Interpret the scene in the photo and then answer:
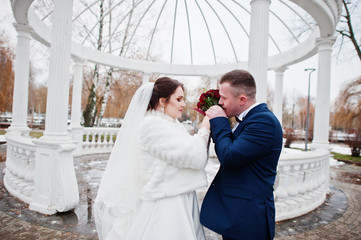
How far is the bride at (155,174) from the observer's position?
6.66 ft

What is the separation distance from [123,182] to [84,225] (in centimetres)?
283

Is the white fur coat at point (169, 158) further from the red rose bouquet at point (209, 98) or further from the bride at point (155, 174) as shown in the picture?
the red rose bouquet at point (209, 98)

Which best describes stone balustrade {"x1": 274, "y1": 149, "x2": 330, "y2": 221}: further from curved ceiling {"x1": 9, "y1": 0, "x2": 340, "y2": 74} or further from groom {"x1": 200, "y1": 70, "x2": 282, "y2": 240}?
curved ceiling {"x1": 9, "y1": 0, "x2": 340, "y2": 74}

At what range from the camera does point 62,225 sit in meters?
4.25

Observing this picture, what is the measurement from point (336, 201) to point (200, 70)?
9.03 meters

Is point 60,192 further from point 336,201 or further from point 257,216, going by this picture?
point 336,201

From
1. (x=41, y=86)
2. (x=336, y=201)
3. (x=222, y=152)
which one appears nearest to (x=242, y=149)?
(x=222, y=152)

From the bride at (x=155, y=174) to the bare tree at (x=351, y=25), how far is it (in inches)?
637

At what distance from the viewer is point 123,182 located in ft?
7.30

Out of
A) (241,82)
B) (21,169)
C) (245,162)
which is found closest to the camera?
(245,162)

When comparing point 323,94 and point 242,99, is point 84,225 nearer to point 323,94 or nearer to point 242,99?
point 242,99

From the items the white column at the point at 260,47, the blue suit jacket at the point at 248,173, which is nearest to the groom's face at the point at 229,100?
the blue suit jacket at the point at 248,173

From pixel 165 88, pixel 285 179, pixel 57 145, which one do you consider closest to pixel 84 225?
pixel 57 145

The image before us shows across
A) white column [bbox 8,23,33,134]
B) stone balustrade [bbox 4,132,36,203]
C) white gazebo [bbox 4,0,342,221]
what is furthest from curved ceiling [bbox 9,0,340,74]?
stone balustrade [bbox 4,132,36,203]
